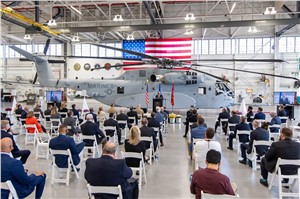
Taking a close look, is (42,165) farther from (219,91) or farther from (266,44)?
(266,44)

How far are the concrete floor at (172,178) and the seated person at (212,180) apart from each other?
172 cm

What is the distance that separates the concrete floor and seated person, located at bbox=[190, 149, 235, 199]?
67.8 inches

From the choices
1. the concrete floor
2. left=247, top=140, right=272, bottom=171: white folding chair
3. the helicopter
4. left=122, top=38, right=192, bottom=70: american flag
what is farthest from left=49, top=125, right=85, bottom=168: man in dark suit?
left=122, top=38, right=192, bottom=70: american flag

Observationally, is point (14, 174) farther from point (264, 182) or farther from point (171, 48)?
point (171, 48)

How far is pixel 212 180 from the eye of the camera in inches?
103

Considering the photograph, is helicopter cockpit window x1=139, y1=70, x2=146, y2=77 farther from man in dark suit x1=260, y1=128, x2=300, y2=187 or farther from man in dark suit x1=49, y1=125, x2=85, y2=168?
man in dark suit x1=260, y1=128, x2=300, y2=187

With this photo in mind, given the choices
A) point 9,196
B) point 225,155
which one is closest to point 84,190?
point 9,196

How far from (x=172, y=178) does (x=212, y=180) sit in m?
2.70

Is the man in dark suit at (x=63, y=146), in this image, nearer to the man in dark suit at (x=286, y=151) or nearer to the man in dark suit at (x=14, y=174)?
the man in dark suit at (x=14, y=174)

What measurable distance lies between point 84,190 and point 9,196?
156 centimetres

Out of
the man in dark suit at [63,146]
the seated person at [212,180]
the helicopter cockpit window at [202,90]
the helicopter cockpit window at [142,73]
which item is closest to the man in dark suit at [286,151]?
the seated person at [212,180]

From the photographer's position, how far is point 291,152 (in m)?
4.10

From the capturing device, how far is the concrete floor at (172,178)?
4371 millimetres

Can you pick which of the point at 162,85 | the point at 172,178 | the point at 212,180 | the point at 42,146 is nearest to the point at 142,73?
the point at 162,85
